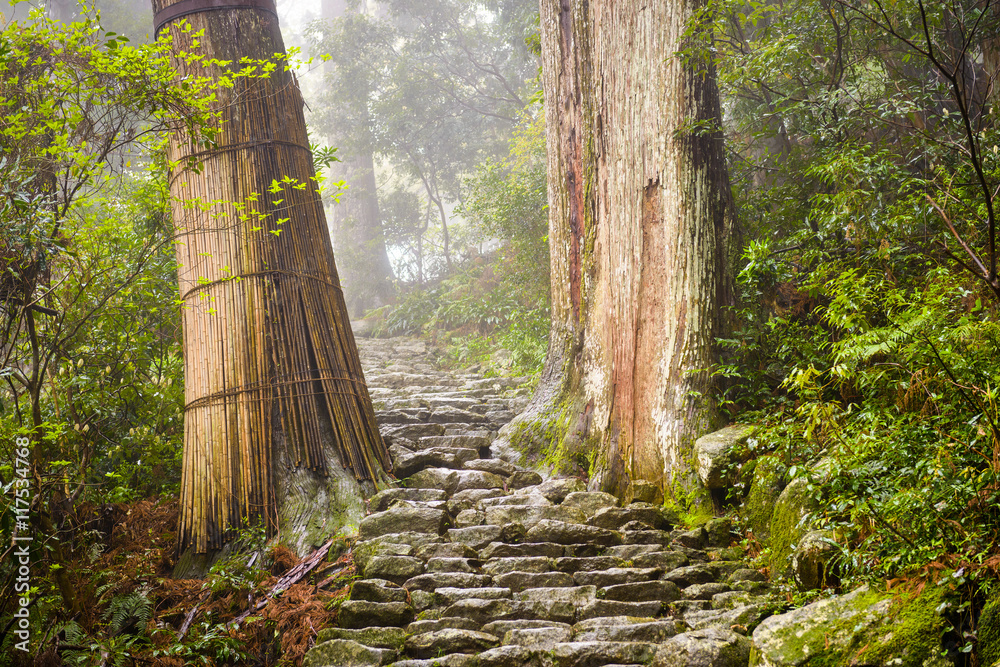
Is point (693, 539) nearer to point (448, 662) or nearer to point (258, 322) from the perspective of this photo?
point (448, 662)

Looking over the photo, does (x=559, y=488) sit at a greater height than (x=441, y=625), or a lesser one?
greater

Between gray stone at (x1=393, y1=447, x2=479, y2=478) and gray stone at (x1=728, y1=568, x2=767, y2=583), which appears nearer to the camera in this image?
gray stone at (x1=728, y1=568, x2=767, y2=583)

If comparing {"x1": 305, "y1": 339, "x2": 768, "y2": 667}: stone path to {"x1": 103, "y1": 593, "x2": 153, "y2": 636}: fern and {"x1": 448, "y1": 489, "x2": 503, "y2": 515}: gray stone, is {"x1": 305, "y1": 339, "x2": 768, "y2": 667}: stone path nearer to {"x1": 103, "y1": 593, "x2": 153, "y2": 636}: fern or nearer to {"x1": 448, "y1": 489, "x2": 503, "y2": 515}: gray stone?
{"x1": 448, "y1": 489, "x2": 503, "y2": 515}: gray stone

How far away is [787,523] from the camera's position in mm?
3463

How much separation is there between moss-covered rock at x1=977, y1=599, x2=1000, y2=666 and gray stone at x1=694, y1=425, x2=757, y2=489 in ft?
5.73

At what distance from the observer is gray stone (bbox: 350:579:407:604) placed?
355cm

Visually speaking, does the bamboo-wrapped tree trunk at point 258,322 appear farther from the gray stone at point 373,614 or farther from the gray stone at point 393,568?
the gray stone at point 373,614

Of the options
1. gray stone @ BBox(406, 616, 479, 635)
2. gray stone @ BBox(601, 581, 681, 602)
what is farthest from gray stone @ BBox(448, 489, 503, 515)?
gray stone @ BBox(601, 581, 681, 602)

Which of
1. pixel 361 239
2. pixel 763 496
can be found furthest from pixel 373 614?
pixel 361 239

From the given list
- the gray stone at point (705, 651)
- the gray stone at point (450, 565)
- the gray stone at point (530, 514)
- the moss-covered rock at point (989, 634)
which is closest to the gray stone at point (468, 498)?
the gray stone at point (530, 514)

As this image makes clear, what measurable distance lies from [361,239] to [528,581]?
18.1 m

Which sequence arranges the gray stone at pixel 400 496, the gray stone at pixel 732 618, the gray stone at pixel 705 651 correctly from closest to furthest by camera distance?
the gray stone at pixel 705 651, the gray stone at pixel 732 618, the gray stone at pixel 400 496

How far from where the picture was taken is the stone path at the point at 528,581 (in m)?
2.92

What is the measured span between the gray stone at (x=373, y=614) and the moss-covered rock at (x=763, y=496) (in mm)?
2077
